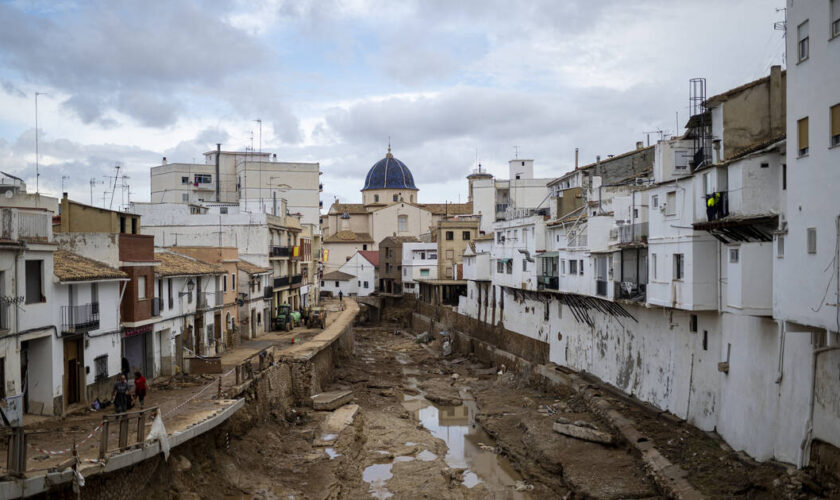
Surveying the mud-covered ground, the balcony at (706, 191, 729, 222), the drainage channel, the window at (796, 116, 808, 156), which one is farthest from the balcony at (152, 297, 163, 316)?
the window at (796, 116, 808, 156)

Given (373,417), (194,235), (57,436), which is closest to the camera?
(57,436)

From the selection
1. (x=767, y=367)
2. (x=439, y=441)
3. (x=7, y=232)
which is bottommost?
(x=439, y=441)

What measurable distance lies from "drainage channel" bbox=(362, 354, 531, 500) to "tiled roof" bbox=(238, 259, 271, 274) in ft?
42.7

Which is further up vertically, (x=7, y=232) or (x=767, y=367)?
(x=7, y=232)

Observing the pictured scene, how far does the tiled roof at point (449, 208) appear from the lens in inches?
4050

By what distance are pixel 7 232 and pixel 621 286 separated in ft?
74.1

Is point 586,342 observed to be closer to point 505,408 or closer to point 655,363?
point 505,408

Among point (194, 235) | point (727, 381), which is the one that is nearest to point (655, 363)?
point (727, 381)

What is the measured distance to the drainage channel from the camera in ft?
89.2

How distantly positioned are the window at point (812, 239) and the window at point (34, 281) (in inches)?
827

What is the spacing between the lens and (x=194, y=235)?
171ft

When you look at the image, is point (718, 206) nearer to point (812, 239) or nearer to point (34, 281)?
point (812, 239)

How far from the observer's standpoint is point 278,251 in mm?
56531

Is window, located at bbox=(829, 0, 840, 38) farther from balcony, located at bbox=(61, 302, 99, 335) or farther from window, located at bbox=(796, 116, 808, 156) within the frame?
balcony, located at bbox=(61, 302, 99, 335)
